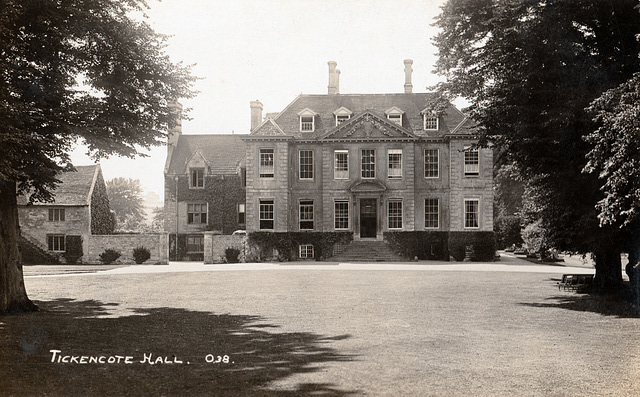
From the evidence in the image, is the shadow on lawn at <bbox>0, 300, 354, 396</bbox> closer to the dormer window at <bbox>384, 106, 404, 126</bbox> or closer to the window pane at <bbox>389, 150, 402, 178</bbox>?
the window pane at <bbox>389, 150, 402, 178</bbox>

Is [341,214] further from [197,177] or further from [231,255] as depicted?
[197,177]

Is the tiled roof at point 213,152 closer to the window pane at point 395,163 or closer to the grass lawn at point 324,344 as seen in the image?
the window pane at point 395,163

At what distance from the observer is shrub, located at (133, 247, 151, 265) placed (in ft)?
131

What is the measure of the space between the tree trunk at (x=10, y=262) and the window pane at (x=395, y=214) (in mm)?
28543

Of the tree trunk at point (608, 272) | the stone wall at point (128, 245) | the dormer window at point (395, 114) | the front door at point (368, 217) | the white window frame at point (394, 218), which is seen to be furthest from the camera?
the dormer window at point (395, 114)

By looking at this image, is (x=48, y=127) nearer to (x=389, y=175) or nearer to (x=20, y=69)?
(x=20, y=69)

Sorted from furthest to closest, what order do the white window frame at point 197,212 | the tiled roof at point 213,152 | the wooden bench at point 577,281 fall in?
the tiled roof at point 213,152 < the white window frame at point 197,212 < the wooden bench at point 577,281

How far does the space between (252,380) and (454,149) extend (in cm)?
3476

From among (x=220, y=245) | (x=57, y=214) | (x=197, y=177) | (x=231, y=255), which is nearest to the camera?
(x=220, y=245)

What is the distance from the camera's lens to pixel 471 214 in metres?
40.3

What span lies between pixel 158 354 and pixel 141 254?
31409 mm

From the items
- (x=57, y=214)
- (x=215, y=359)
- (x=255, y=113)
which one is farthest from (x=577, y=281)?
(x=57, y=214)

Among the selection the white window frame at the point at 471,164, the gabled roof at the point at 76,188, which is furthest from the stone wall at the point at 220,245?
the white window frame at the point at 471,164

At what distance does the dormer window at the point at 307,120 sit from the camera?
139 feet
